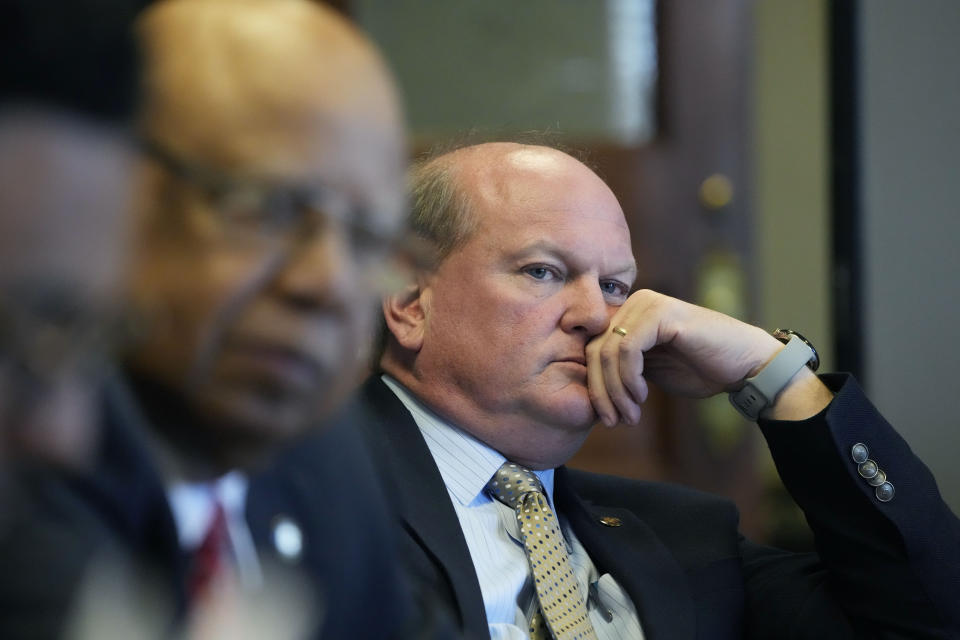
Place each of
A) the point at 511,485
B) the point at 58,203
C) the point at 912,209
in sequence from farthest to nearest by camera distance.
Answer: the point at 912,209, the point at 511,485, the point at 58,203

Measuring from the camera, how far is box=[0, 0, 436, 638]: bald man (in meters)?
0.50

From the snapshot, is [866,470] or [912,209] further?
[912,209]

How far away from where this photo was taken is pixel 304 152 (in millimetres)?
523

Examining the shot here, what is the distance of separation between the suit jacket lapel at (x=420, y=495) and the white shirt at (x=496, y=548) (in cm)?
4

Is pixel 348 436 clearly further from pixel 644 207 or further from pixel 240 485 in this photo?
pixel 644 207

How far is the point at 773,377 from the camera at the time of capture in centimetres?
145

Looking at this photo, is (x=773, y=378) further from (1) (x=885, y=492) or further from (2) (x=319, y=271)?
(2) (x=319, y=271)

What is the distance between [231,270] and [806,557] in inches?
47.7

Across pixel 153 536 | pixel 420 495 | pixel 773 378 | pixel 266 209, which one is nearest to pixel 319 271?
pixel 266 209

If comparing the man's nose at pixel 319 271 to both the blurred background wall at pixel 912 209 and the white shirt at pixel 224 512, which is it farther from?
the blurred background wall at pixel 912 209

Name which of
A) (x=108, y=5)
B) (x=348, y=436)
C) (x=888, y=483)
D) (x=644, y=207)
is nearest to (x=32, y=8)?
(x=108, y=5)

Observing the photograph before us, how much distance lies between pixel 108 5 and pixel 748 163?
254 centimetres

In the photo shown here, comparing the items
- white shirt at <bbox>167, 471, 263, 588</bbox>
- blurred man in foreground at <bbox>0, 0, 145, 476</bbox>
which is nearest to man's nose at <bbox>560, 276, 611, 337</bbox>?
white shirt at <bbox>167, 471, 263, 588</bbox>

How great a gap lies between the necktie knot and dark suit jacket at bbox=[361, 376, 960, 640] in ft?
0.29
